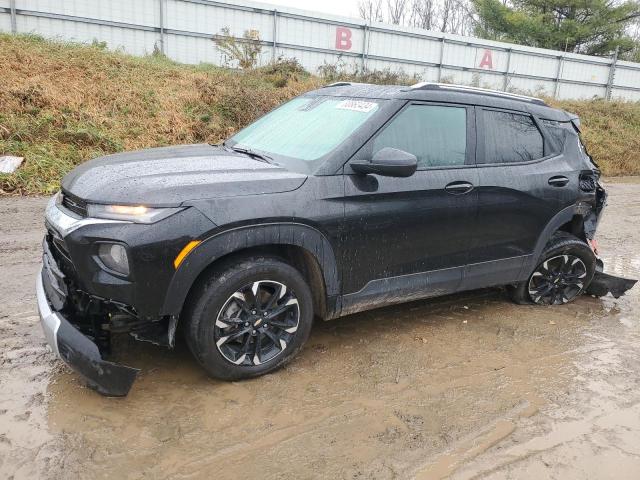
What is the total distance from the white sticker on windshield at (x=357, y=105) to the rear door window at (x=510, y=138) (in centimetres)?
95

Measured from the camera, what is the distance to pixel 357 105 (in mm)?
3719

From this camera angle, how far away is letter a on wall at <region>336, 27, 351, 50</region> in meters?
16.8

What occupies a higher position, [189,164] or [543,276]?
[189,164]

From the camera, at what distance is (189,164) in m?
3.29

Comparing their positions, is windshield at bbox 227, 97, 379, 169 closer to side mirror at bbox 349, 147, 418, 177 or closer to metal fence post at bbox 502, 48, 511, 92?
side mirror at bbox 349, 147, 418, 177

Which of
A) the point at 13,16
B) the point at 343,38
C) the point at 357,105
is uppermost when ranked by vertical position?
the point at 343,38

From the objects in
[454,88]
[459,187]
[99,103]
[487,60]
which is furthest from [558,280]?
[487,60]

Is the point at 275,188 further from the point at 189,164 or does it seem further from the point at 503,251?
the point at 503,251

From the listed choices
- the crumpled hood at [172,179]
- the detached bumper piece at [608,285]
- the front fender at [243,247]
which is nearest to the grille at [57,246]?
the crumpled hood at [172,179]

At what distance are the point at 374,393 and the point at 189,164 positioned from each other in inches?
72.5

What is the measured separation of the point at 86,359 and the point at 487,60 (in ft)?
66.0

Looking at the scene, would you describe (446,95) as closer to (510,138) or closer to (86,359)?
(510,138)

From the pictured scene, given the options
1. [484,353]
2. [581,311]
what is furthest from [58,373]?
[581,311]

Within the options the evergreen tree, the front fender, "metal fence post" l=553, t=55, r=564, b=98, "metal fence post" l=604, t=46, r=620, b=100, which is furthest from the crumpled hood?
the evergreen tree
